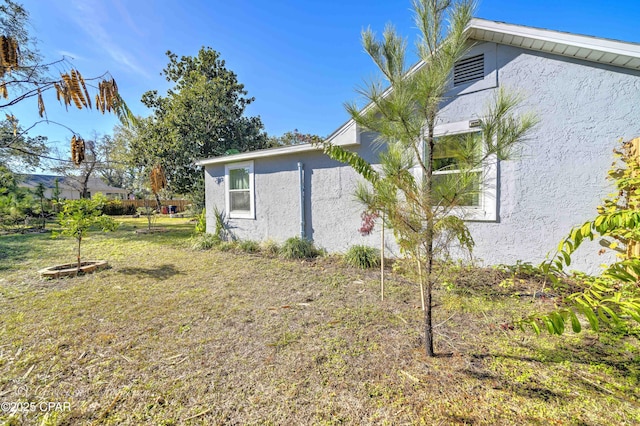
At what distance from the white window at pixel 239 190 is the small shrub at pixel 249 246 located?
0.81m

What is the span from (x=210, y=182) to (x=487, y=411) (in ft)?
31.2

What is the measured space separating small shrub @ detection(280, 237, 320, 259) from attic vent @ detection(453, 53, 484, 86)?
477 centimetres

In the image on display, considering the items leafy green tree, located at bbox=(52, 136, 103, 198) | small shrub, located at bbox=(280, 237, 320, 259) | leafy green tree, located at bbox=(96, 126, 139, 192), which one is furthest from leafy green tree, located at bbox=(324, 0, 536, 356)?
leafy green tree, located at bbox=(52, 136, 103, 198)

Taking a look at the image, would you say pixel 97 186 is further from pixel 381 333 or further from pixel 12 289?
pixel 381 333

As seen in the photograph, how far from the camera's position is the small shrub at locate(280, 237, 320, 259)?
695cm

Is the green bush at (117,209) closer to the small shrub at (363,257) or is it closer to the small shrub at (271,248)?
the small shrub at (271,248)

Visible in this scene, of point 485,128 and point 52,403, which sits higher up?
point 485,128

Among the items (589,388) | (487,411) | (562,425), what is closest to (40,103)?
(487,411)

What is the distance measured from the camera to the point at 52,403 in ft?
6.78

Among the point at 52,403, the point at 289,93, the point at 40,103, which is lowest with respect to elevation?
the point at 52,403

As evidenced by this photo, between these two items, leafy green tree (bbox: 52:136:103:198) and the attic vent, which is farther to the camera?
→ leafy green tree (bbox: 52:136:103:198)

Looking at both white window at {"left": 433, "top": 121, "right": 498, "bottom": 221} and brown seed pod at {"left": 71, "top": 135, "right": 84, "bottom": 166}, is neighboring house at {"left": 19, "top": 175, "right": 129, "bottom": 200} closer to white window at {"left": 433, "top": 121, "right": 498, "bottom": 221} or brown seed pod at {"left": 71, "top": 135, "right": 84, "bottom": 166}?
brown seed pod at {"left": 71, "top": 135, "right": 84, "bottom": 166}

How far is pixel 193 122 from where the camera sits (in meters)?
13.0

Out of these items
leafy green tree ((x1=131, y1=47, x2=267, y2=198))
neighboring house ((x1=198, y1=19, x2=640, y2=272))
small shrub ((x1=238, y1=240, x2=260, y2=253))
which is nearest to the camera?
neighboring house ((x1=198, y1=19, x2=640, y2=272))
